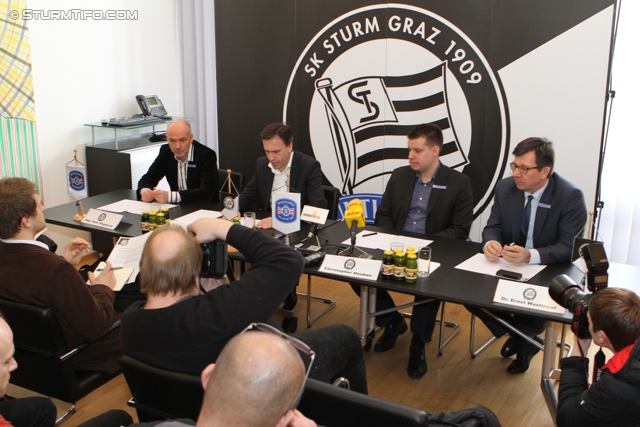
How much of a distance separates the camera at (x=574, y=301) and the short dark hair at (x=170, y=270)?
1278 millimetres

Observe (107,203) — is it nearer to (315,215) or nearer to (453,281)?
(315,215)

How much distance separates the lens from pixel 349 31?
5238 millimetres

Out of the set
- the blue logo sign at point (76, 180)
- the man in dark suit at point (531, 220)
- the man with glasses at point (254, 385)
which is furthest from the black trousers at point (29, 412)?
the blue logo sign at point (76, 180)

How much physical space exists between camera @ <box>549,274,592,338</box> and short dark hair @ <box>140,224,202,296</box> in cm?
128

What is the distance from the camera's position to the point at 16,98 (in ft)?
15.8

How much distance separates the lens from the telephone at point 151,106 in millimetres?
5609

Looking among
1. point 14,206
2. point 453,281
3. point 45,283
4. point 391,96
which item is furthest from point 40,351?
point 391,96

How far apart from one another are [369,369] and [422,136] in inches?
55.0

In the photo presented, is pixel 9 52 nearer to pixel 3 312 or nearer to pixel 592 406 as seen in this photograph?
pixel 3 312

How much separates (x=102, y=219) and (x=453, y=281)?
2.20 meters

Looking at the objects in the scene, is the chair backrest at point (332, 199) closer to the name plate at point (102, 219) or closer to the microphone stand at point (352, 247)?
the microphone stand at point (352, 247)

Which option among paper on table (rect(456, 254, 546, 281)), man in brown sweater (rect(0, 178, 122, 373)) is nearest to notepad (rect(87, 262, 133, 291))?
man in brown sweater (rect(0, 178, 122, 373))

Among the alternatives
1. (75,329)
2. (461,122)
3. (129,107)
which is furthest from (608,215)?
(129,107)

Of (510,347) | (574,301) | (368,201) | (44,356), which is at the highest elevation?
(574,301)
